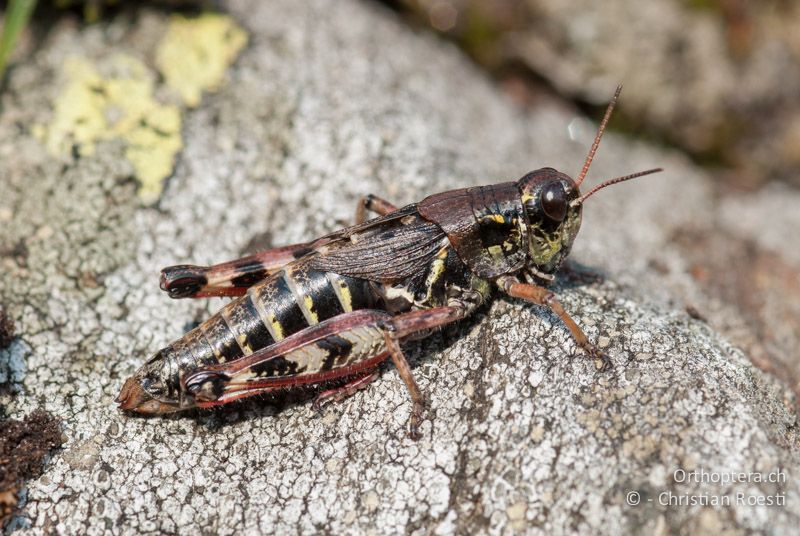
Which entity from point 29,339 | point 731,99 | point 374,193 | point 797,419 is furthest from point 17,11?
point 731,99

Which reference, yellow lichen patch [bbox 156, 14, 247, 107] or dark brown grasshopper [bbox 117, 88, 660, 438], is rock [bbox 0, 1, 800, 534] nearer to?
yellow lichen patch [bbox 156, 14, 247, 107]

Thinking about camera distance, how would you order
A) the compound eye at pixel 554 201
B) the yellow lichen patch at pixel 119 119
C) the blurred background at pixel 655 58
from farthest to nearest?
the blurred background at pixel 655 58 < the yellow lichen patch at pixel 119 119 < the compound eye at pixel 554 201

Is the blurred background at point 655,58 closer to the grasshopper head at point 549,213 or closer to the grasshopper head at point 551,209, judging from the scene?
the grasshopper head at point 551,209

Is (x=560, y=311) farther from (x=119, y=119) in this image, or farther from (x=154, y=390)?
(x=119, y=119)

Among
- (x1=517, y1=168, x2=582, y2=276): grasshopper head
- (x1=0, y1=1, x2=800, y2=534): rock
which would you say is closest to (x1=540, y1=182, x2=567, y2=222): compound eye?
(x1=517, y1=168, x2=582, y2=276): grasshopper head

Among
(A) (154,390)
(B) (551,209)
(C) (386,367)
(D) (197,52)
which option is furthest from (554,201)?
(D) (197,52)

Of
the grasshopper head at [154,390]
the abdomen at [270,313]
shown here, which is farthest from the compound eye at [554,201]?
the grasshopper head at [154,390]

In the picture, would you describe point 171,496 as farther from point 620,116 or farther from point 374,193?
point 620,116
